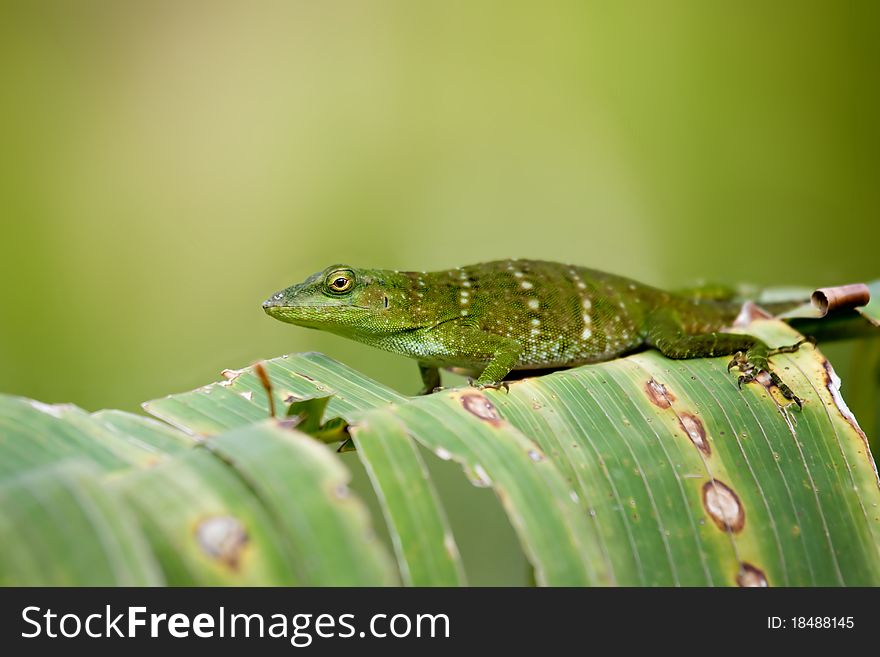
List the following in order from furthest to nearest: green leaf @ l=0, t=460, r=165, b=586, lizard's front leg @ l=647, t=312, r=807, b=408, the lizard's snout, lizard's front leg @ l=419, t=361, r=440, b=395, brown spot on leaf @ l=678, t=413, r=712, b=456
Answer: lizard's front leg @ l=419, t=361, r=440, b=395
the lizard's snout
lizard's front leg @ l=647, t=312, r=807, b=408
brown spot on leaf @ l=678, t=413, r=712, b=456
green leaf @ l=0, t=460, r=165, b=586

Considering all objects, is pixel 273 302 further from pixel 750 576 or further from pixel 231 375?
pixel 750 576

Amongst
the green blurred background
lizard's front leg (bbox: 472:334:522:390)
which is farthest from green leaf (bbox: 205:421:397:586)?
the green blurred background

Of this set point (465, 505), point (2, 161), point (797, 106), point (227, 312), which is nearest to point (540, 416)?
point (465, 505)

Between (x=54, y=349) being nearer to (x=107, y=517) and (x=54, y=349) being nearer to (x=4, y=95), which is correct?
(x=4, y=95)

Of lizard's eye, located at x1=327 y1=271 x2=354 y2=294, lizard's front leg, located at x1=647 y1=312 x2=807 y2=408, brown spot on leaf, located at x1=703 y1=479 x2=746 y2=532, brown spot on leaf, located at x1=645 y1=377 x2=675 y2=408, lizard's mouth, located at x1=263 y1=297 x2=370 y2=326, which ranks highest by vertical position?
lizard's eye, located at x1=327 y1=271 x2=354 y2=294

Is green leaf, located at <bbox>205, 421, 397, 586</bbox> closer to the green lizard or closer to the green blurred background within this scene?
the green lizard

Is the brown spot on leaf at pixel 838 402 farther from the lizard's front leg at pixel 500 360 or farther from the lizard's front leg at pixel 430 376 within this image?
the lizard's front leg at pixel 430 376
